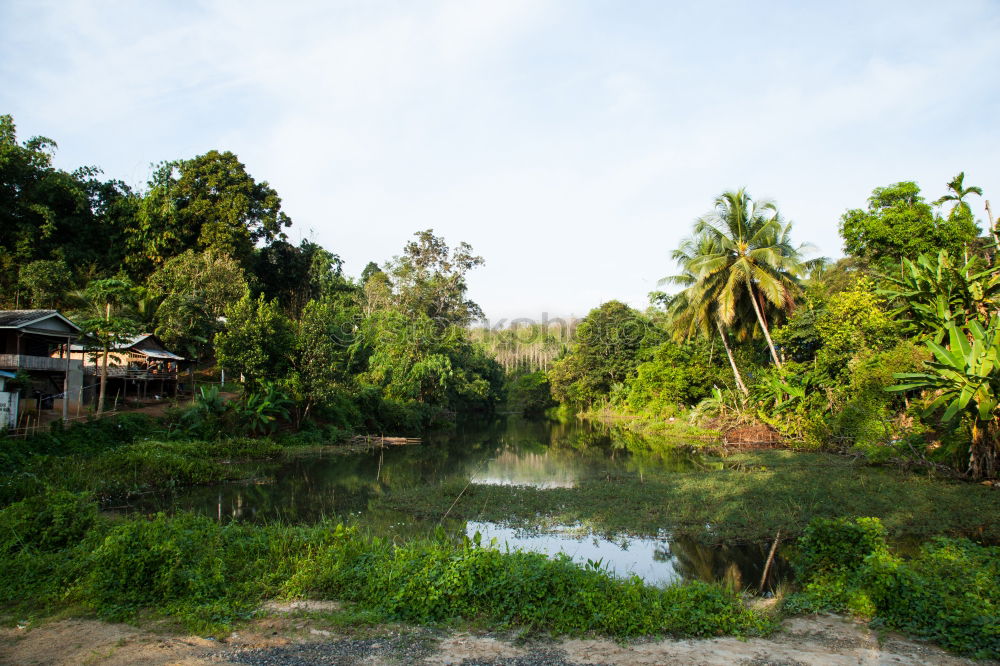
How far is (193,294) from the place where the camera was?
3117 centimetres

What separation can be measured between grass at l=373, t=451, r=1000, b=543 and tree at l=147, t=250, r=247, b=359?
2245 centimetres

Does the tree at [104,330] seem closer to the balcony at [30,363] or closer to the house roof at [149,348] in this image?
the balcony at [30,363]

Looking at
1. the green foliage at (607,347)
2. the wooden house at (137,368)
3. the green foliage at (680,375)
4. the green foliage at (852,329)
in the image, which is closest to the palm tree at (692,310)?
the green foliage at (680,375)

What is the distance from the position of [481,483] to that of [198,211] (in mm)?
28575

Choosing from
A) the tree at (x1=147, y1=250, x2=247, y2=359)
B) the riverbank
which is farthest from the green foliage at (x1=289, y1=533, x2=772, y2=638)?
the tree at (x1=147, y1=250, x2=247, y2=359)

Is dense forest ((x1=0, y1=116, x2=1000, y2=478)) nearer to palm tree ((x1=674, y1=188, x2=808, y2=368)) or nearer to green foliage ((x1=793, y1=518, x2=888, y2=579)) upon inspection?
palm tree ((x1=674, y1=188, x2=808, y2=368))

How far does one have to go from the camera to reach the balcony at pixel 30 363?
1853 centimetres

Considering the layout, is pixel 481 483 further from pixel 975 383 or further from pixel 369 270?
pixel 369 270

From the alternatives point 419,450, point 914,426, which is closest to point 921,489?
point 914,426

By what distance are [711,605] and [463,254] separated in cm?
4354

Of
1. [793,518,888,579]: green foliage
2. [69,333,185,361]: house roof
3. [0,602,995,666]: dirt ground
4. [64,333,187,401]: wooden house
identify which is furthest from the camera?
[69,333,185,361]: house roof

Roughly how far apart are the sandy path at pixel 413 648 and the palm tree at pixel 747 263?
719 inches

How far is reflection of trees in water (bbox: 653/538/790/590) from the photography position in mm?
7418

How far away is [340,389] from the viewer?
83.3 ft
